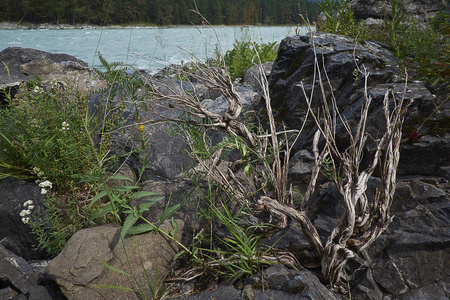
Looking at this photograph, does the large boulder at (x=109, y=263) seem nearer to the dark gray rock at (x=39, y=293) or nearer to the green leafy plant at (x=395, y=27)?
the dark gray rock at (x=39, y=293)

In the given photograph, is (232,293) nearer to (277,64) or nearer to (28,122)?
(28,122)

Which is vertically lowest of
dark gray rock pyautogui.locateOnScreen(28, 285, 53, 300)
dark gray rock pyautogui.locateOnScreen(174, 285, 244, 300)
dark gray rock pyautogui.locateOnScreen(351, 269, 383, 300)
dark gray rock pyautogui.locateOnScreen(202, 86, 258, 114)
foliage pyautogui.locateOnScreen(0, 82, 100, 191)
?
dark gray rock pyautogui.locateOnScreen(28, 285, 53, 300)

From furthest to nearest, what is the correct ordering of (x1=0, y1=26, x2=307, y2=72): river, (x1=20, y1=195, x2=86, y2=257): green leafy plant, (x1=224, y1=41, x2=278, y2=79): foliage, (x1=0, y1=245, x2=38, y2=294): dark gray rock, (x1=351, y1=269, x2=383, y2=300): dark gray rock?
(x1=224, y1=41, x2=278, y2=79): foliage < (x1=0, y1=26, x2=307, y2=72): river < (x1=20, y1=195, x2=86, y2=257): green leafy plant < (x1=0, y1=245, x2=38, y2=294): dark gray rock < (x1=351, y1=269, x2=383, y2=300): dark gray rock

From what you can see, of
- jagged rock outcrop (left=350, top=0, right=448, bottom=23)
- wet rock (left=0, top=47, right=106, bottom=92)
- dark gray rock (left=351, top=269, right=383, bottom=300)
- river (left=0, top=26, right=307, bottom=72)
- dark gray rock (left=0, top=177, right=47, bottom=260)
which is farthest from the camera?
wet rock (left=0, top=47, right=106, bottom=92)

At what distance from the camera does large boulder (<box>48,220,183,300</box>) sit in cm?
210

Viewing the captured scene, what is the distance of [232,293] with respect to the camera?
6.12 feet

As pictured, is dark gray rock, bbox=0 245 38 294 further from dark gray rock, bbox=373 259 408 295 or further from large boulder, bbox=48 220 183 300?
dark gray rock, bbox=373 259 408 295

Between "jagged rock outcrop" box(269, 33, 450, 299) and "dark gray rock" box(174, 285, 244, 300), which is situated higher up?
"jagged rock outcrop" box(269, 33, 450, 299)

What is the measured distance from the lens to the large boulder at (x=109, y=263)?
6.88 ft

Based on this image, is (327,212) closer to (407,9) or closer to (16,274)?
(16,274)

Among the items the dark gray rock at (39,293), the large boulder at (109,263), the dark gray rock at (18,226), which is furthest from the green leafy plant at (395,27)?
the dark gray rock at (18,226)

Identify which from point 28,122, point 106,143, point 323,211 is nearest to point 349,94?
point 323,211

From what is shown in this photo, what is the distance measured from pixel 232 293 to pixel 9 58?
925 centimetres

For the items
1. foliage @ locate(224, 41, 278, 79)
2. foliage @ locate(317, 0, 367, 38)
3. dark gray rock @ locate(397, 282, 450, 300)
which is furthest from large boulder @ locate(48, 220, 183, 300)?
foliage @ locate(224, 41, 278, 79)
